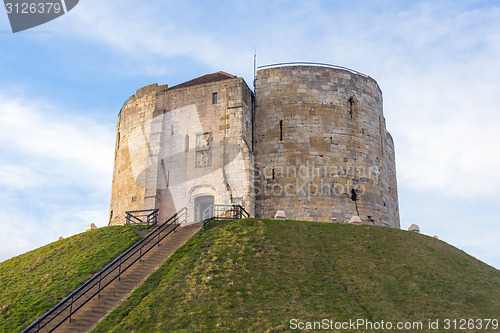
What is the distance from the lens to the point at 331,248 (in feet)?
69.2

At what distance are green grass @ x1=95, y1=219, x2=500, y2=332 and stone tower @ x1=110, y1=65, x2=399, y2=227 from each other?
495cm

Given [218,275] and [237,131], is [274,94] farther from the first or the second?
[218,275]

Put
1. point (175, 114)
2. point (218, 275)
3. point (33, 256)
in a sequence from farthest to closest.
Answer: point (175, 114)
point (33, 256)
point (218, 275)

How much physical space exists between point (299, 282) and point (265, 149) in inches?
479

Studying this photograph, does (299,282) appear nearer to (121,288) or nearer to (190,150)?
(121,288)

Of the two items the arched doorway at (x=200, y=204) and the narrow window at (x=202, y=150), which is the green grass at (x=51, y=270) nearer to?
the arched doorway at (x=200, y=204)

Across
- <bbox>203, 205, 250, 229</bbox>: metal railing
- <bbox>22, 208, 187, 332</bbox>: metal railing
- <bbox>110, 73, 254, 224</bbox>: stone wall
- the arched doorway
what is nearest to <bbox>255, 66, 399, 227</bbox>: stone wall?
<bbox>110, 73, 254, 224</bbox>: stone wall

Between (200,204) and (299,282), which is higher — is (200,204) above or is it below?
above

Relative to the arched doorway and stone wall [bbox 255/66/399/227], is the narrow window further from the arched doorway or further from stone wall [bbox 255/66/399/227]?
stone wall [bbox 255/66/399/227]

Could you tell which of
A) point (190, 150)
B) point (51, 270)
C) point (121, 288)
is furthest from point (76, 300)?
point (190, 150)

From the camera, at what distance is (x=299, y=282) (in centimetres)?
1764

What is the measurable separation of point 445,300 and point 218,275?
779 centimetres

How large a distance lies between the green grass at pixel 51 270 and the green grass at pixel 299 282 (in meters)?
3.10

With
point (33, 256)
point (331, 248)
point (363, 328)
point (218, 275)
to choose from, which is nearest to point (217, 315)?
point (218, 275)
